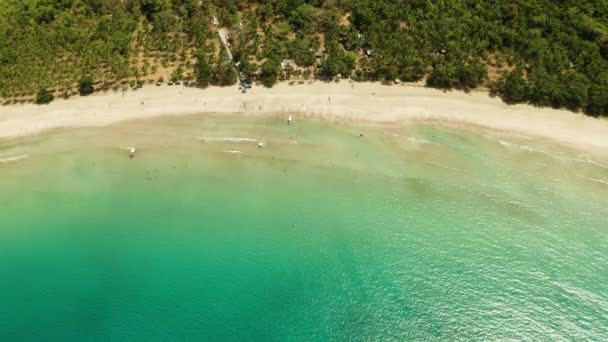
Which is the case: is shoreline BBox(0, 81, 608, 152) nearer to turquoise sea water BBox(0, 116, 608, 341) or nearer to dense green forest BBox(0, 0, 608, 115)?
dense green forest BBox(0, 0, 608, 115)

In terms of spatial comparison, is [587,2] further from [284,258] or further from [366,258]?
[284,258]

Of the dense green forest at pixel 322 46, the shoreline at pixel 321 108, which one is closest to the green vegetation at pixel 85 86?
the dense green forest at pixel 322 46

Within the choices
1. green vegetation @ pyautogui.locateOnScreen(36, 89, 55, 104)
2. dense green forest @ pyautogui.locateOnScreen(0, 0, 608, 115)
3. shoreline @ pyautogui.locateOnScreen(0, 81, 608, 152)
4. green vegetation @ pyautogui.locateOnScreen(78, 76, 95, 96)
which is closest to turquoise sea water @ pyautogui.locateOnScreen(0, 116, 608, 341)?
shoreline @ pyautogui.locateOnScreen(0, 81, 608, 152)

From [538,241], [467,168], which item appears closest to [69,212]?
[467,168]

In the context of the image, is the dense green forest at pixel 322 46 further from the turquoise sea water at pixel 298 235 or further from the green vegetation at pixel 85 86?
the turquoise sea water at pixel 298 235

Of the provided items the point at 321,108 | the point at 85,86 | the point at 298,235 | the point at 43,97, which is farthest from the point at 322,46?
the point at 43,97

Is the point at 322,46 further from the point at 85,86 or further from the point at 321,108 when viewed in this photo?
the point at 85,86
